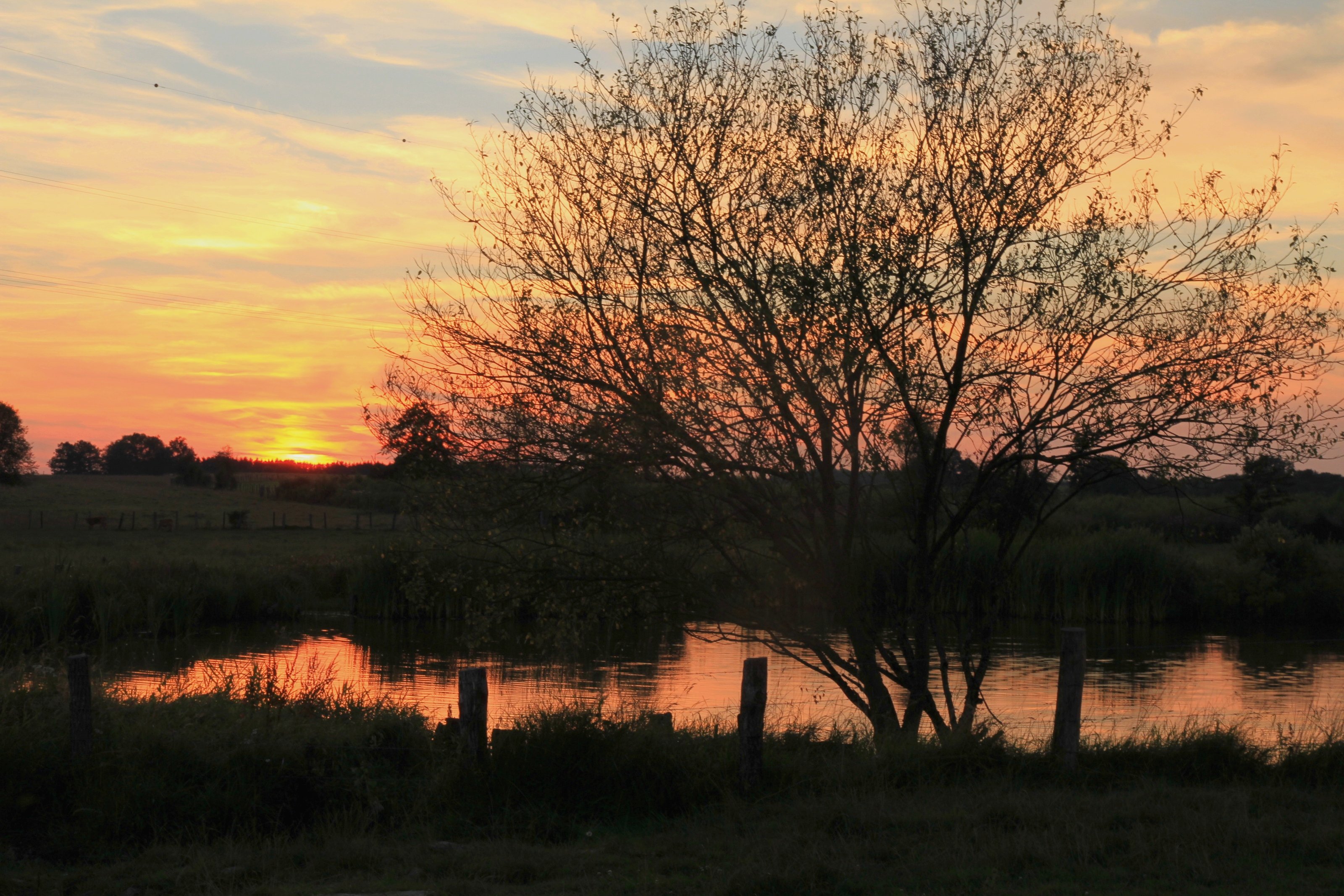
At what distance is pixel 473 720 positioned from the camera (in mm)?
8641

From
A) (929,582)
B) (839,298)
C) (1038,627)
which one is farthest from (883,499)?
(1038,627)

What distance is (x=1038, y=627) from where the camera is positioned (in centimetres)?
3091

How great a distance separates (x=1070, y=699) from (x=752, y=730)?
2508 millimetres

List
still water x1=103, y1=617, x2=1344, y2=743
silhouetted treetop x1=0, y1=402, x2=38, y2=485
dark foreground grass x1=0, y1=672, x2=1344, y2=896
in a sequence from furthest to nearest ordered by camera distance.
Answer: silhouetted treetop x1=0, y1=402, x2=38, y2=485 < still water x1=103, y1=617, x2=1344, y2=743 < dark foreground grass x1=0, y1=672, x2=1344, y2=896

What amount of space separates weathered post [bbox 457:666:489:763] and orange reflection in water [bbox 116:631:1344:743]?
3610 millimetres

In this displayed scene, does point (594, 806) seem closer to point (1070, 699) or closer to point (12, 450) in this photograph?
point (1070, 699)

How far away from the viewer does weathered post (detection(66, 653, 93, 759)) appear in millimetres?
8469

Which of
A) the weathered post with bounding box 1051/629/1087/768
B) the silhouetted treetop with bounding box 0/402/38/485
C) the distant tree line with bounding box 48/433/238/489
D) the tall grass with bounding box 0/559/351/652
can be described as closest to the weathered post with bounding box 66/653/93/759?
the weathered post with bounding box 1051/629/1087/768

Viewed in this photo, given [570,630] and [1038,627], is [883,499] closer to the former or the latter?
[570,630]

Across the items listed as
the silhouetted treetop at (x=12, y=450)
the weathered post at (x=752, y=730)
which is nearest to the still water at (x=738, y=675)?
the weathered post at (x=752, y=730)

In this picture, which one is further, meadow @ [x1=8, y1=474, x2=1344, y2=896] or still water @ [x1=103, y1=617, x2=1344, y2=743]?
still water @ [x1=103, y1=617, x2=1344, y2=743]

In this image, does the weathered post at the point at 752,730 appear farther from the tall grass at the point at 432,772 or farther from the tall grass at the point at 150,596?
the tall grass at the point at 150,596

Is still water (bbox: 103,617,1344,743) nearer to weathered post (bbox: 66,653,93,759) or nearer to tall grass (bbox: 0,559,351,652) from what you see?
tall grass (bbox: 0,559,351,652)

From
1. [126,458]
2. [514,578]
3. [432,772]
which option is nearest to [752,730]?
[432,772]
